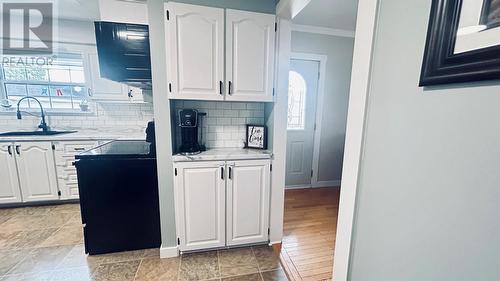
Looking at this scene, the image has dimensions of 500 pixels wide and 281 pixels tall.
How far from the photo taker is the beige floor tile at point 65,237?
6.92 ft

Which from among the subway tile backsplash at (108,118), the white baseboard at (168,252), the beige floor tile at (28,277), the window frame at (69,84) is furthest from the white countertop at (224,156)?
the window frame at (69,84)

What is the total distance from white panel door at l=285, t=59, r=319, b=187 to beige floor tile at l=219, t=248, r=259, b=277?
65.8 inches

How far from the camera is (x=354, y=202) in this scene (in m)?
0.87

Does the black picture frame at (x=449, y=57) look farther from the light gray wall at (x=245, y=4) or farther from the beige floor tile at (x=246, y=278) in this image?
the beige floor tile at (x=246, y=278)

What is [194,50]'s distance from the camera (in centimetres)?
171

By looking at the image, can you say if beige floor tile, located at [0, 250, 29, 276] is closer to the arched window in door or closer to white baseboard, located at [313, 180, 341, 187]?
the arched window in door

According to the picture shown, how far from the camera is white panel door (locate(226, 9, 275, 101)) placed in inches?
69.6

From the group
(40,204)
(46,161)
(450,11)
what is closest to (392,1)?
(450,11)

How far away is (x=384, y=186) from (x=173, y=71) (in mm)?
1638

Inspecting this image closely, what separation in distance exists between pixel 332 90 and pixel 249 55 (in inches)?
79.4

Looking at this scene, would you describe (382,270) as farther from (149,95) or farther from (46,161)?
(46,161)

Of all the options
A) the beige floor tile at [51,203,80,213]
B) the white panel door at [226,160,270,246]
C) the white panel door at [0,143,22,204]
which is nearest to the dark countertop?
the white panel door at [226,160,270,246]

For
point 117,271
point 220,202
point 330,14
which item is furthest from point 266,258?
point 330,14

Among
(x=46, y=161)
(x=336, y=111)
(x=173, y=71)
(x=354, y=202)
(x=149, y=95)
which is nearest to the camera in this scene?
(x=354, y=202)
